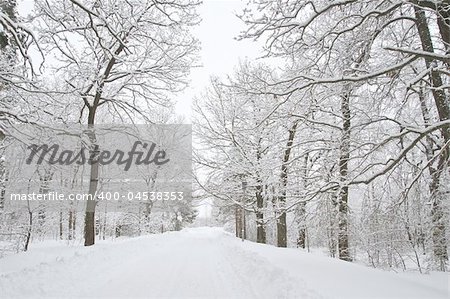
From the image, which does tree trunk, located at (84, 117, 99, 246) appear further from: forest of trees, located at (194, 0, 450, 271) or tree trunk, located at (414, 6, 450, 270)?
tree trunk, located at (414, 6, 450, 270)

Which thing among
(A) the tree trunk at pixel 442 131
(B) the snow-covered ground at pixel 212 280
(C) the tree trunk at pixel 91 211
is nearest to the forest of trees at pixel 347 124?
(A) the tree trunk at pixel 442 131

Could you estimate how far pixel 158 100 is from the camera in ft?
46.0

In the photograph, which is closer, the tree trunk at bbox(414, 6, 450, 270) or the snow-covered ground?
the snow-covered ground

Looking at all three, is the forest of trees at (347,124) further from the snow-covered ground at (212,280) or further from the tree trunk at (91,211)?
the tree trunk at (91,211)

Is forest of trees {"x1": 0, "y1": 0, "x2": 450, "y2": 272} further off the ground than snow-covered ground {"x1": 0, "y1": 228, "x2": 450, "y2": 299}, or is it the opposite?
forest of trees {"x1": 0, "y1": 0, "x2": 450, "y2": 272}

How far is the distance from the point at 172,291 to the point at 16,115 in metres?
4.91

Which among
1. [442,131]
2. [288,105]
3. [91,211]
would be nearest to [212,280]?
[442,131]

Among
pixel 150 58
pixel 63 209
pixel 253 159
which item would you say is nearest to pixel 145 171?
pixel 63 209

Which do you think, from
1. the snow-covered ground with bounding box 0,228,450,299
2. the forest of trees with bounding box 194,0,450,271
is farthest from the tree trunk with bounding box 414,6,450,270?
the snow-covered ground with bounding box 0,228,450,299

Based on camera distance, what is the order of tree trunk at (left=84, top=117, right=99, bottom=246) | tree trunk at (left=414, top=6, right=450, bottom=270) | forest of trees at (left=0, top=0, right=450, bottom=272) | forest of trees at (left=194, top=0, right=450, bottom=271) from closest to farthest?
forest of trees at (left=194, top=0, right=450, bottom=271) < forest of trees at (left=0, top=0, right=450, bottom=272) < tree trunk at (left=414, top=6, right=450, bottom=270) < tree trunk at (left=84, top=117, right=99, bottom=246)

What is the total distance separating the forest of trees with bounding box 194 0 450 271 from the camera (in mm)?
5785

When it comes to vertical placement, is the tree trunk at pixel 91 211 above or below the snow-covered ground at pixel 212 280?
above

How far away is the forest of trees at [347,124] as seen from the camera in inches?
228

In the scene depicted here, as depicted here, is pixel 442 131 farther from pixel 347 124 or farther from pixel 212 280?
pixel 212 280
